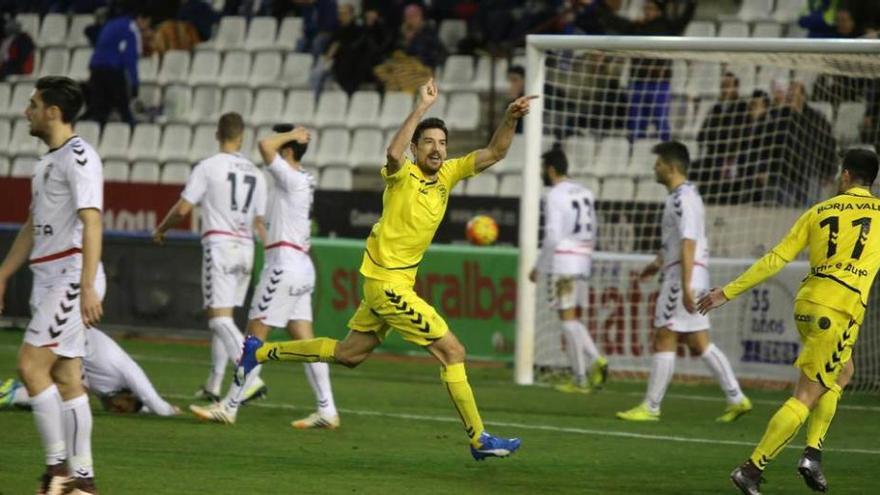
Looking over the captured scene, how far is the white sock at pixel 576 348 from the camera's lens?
15539 mm

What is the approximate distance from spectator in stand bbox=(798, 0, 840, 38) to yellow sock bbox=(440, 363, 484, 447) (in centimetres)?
1018

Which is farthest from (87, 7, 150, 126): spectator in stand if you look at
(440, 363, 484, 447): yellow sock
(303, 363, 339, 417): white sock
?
(440, 363, 484, 447): yellow sock

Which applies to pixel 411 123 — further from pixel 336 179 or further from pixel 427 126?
pixel 336 179

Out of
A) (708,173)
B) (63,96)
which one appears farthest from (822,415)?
(708,173)

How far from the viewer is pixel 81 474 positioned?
812 centimetres

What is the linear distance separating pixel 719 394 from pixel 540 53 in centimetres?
370

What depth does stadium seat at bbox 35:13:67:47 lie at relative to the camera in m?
26.9

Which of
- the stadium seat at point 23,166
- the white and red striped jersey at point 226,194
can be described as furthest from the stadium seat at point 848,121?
the stadium seat at point 23,166

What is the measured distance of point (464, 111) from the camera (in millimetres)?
22000

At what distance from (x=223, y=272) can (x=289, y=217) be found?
1.02 metres

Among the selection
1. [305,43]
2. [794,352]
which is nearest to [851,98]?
[794,352]

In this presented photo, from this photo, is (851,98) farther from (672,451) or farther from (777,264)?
(777,264)

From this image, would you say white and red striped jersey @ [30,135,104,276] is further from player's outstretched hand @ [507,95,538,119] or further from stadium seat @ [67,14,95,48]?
stadium seat @ [67,14,95,48]

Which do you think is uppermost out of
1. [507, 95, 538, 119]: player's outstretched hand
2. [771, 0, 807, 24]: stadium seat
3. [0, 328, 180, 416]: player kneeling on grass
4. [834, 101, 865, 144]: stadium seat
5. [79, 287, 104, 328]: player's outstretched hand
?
[771, 0, 807, 24]: stadium seat
